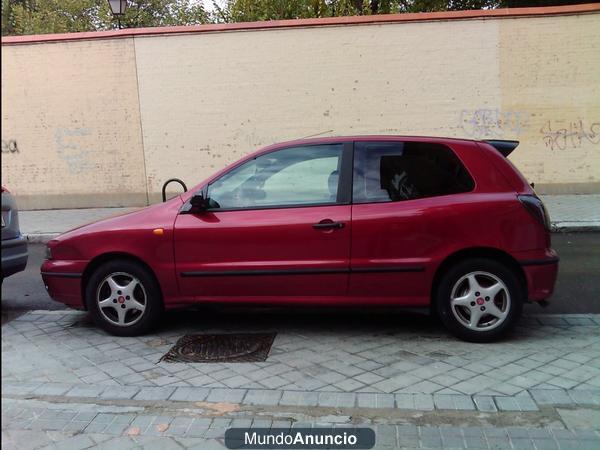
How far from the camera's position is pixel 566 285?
6336 millimetres

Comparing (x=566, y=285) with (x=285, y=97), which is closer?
(x=566, y=285)

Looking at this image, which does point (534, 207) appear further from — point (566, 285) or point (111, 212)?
point (111, 212)

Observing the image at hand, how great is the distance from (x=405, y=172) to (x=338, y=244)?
83cm

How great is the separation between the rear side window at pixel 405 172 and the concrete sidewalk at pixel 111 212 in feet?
20.1

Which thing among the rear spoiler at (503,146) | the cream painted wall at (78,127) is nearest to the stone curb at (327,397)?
the rear spoiler at (503,146)

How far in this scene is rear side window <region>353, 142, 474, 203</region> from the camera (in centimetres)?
459

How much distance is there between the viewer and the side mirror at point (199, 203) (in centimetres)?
469

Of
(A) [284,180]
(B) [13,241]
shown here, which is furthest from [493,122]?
(B) [13,241]

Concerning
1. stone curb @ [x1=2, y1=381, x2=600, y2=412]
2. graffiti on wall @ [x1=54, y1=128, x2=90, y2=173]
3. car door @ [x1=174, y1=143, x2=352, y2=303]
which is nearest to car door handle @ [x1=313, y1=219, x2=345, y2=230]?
car door @ [x1=174, y1=143, x2=352, y2=303]

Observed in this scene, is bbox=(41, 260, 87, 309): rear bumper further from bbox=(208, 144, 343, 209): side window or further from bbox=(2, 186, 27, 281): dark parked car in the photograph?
bbox=(208, 144, 343, 209): side window

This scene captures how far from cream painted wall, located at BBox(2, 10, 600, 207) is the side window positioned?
A: 8929 millimetres

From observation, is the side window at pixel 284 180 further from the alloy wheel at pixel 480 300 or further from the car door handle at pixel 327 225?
the alloy wheel at pixel 480 300

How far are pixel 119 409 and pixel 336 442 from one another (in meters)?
1.41

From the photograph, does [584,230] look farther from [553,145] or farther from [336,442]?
[336,442]
